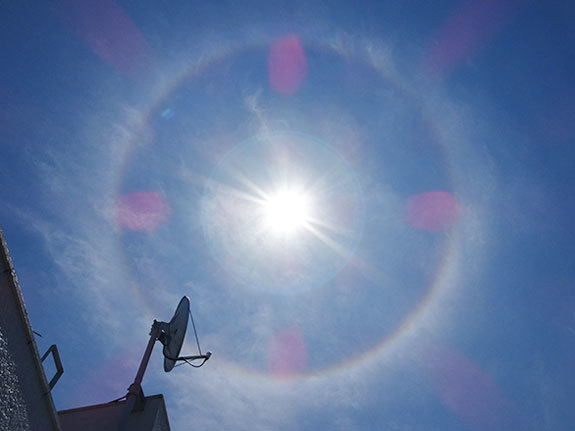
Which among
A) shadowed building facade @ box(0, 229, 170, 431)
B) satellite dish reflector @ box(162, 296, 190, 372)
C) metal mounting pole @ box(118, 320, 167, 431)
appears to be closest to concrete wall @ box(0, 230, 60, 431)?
shadowed building facade @ box(0, 229, 170, 431)

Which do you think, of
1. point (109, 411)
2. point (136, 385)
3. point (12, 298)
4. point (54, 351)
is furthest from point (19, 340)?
point (109, 411)

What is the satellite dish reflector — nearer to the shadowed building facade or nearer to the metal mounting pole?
the metal mounting pole

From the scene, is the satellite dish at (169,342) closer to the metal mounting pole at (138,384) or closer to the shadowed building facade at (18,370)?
the metal mounting pole at (138,384)

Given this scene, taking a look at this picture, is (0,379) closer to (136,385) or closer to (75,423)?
(136,385)

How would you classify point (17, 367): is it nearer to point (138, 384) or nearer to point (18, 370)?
→ point (18, 370)

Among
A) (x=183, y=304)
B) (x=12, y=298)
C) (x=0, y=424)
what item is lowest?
(x=0, y=424)

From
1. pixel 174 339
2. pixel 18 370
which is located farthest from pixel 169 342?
pixel 18 370
